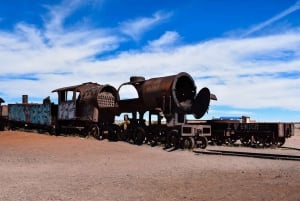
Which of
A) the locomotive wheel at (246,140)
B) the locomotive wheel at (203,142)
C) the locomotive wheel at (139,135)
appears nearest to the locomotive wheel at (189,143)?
the locomotive wheel at (203,142)

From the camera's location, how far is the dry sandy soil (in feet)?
29.6

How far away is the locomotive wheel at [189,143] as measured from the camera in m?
20.8

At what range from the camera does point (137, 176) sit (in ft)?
38.5

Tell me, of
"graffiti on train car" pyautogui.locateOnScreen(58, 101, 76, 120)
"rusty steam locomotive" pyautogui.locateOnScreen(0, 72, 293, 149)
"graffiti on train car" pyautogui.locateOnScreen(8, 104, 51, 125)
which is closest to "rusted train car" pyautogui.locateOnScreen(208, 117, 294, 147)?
"rusty steam locomotive" pyautogui.locateOnScreen(0, 72, 293, 149)

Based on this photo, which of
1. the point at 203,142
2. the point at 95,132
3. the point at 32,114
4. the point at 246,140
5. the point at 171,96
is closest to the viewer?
the point at 171,96

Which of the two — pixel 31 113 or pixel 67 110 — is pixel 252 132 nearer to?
pixel 67 110

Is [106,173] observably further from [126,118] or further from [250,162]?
[126,118]

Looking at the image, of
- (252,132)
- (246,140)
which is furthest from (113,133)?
(252,132)

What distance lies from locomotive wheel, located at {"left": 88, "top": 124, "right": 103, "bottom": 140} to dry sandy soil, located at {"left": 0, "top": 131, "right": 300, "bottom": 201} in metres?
7.11

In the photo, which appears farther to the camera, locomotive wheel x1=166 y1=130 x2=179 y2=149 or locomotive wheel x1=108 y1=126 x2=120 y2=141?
locomotive wheel x1=108 y1=126 x2=120 y2=141

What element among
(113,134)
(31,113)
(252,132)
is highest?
(31,113)

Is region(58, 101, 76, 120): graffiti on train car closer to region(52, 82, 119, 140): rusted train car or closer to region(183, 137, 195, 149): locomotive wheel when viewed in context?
region(52, 82, 119, 140): rusted train car

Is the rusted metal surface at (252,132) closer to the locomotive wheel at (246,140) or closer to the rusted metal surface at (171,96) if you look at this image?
the locomotive wheel at (246,140)

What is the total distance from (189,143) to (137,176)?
9.41 m
